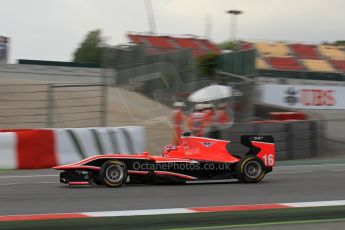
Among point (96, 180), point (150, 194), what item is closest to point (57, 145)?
point (96, 180)

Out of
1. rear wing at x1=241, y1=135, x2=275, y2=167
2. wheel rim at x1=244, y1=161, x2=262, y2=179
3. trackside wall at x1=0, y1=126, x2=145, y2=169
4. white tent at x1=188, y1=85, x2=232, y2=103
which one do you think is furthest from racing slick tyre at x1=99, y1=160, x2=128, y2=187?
white tent at x1=188, y1=85, x2=232, y2=103

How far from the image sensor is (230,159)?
→ 31.9ft

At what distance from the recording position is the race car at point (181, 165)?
895 centimetres

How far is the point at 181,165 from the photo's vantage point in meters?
9.33

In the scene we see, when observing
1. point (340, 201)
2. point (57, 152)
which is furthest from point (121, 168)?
point (57, 152)

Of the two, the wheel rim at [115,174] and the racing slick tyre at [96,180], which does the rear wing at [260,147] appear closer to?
the wheel rim at [115,174]

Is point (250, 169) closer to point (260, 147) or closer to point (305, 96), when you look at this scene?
point (260, 147)

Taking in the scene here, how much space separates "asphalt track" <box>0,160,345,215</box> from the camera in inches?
287

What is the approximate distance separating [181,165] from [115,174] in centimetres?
110

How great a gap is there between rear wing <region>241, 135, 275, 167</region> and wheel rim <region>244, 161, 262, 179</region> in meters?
0.19

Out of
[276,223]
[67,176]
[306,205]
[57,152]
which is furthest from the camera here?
[57,152]

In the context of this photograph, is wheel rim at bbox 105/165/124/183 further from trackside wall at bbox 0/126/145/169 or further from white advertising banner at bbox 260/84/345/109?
white advertising banner at bbox 260/84/345/109

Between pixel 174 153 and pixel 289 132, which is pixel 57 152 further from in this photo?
pixel 289 132

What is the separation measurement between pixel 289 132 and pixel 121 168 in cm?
828
